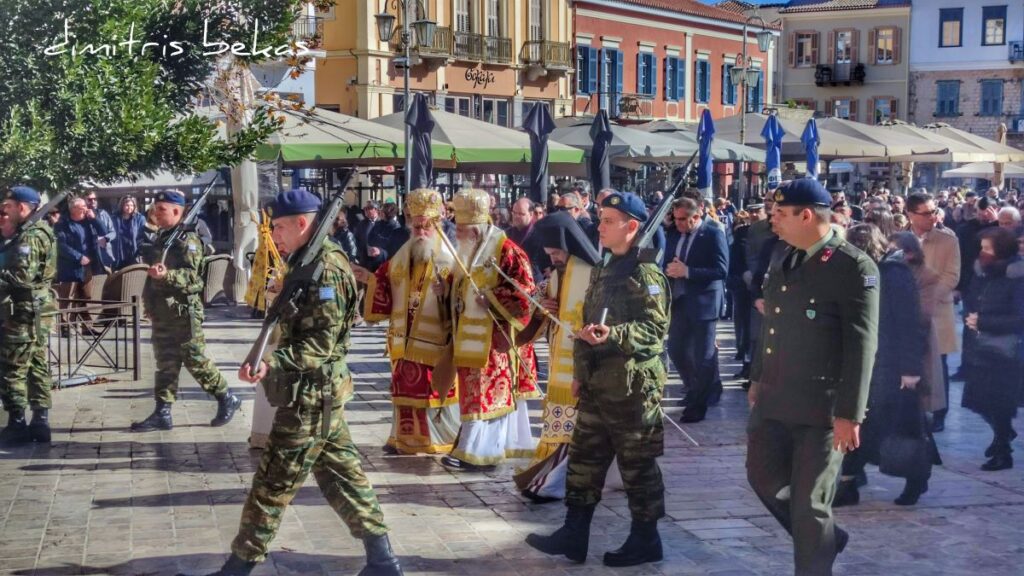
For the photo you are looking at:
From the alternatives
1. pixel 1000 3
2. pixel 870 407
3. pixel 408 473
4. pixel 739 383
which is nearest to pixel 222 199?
pixel 739 383

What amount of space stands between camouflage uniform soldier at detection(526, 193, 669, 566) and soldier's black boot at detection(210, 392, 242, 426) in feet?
13.5

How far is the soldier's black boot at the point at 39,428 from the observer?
8891 millimetres

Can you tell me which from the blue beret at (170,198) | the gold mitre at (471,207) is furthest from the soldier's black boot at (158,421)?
the gold mitre at (471,207)

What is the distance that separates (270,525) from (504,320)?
2875 millimetres

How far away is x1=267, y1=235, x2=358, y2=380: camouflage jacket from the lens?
548cm

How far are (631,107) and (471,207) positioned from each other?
1368 inches

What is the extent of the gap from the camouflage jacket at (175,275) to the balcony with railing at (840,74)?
178 feet

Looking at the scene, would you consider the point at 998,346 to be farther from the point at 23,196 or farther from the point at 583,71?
the point at 583,71

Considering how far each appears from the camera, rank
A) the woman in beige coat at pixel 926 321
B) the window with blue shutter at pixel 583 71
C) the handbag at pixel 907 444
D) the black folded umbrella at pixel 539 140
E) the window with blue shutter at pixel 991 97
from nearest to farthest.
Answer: the handbag at pixel 907 444
the woman in beige coat at pixel 926 321
the black folded umbrella at pixel 539 140
the window with blue shutter at pixel 583 71
the window with blue shutter at pixel 991 97

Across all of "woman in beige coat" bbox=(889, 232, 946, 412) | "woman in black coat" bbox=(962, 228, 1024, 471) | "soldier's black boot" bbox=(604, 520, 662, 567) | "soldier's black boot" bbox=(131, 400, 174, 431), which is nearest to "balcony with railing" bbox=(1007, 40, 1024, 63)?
"woman in black coat" bbox=(962, 228, 1024, 471)

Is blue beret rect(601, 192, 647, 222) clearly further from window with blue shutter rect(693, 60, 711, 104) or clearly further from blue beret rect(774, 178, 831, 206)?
window with blue shutter rect(693, 60, 711, 104)

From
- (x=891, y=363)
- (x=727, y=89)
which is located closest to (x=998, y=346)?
(x=891, y=363)

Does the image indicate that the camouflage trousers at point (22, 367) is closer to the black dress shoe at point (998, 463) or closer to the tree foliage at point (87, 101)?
the tree foliage at point (87, 101)

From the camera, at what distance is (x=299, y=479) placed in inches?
218
